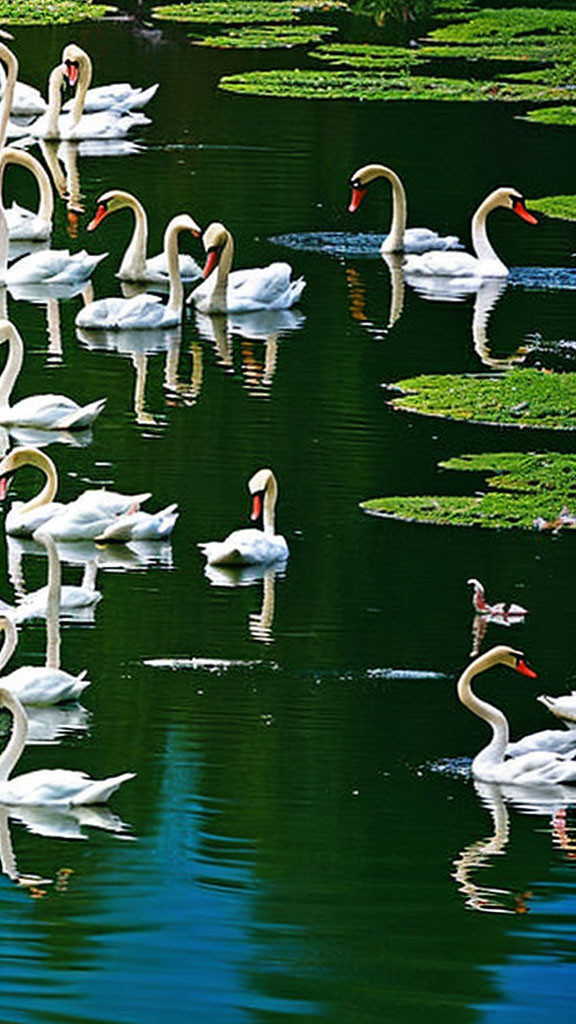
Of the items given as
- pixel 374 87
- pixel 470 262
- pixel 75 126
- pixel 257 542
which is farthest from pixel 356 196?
pixel 257 542

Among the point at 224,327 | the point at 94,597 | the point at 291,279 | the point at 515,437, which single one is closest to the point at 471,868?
the point at 94,597

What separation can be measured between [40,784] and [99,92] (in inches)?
850

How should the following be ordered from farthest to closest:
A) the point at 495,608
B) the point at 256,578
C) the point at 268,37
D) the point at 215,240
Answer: the point at 268,37 → the point at 215,240 → the point at 256,578 → the point at 495,608

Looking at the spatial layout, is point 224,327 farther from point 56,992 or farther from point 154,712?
point 56,992

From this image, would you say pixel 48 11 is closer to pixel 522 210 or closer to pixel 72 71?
pixel 72 71

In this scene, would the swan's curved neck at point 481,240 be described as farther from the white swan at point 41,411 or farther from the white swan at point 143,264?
the white swan at point 41,411

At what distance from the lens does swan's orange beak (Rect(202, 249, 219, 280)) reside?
22.0m

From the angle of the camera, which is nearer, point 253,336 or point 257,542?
point 257,542

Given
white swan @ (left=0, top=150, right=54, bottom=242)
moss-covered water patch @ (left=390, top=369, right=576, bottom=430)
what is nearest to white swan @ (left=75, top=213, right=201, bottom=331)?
moss-covered water patch @ (left=390, top=369, right=576, bottom=430)

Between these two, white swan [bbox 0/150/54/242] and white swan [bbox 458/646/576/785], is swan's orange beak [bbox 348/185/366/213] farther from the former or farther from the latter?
white swan [bbox 458/646/576/785]

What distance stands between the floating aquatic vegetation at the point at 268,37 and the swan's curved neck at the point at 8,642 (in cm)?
2692

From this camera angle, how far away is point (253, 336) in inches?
859

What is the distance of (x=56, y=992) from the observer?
991cm

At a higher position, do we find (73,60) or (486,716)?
(486,716)
